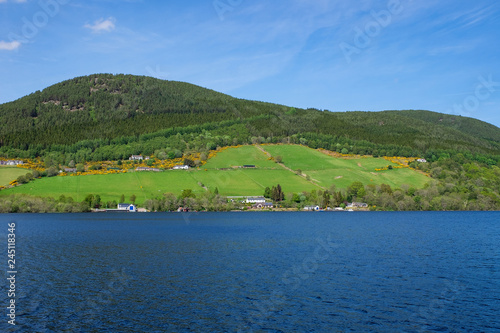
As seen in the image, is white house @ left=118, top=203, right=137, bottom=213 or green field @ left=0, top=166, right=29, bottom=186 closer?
white house @ left=118, top=203, right=137, bottom=213

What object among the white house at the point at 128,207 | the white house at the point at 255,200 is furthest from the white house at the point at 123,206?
the white house at the point at 255,200

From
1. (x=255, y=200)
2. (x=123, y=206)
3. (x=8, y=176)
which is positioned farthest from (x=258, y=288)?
(x=8, y=176)

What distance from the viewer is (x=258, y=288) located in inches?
1633

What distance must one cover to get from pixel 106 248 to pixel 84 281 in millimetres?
26942

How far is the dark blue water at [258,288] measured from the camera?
103 ft

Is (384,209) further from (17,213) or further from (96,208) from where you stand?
(17,213)

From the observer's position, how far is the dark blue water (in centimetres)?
3139

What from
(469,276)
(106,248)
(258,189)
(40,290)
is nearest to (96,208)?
(258,189)

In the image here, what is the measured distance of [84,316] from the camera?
32844mm

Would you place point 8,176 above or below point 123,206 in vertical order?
above

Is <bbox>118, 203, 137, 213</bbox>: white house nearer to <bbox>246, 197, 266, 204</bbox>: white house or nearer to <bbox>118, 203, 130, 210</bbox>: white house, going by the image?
<bbox>118, 203, 130, 210</bbox>: white house

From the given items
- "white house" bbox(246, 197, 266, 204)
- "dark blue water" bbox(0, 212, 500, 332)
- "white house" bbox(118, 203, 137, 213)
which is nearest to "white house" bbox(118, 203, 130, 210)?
"white house" bbox(118, 203, 137, 213)

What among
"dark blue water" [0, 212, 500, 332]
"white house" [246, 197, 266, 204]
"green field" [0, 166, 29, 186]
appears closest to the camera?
"dark blue water" [0, 212, 500, 332]

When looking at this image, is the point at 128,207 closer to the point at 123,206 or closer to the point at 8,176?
the point at 123,206
